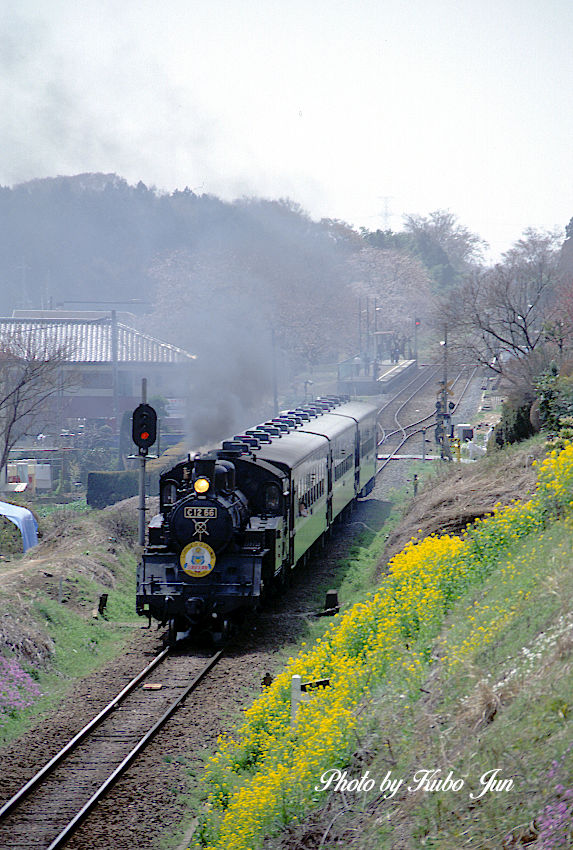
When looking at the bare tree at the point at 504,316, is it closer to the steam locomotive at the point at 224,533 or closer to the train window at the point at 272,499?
the steam locomotive at the point at 224,533

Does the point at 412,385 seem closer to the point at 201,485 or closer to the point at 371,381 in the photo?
the point at 371,381

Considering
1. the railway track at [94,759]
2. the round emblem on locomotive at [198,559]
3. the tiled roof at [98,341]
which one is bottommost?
the railway track at [94,759]

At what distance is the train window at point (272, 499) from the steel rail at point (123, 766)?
3441 millimetres

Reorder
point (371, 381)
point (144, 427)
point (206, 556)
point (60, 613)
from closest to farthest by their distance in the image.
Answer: point (206, 556) → point (60, 613) → point (144, 427) → point (371, 381)

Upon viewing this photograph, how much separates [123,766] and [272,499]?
7370 millimetres

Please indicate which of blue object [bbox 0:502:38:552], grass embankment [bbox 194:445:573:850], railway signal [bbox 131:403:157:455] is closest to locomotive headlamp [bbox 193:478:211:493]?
railway signal [bbox 131:403:157:455]

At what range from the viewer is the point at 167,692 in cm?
1412

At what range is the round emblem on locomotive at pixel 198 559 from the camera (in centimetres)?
1625

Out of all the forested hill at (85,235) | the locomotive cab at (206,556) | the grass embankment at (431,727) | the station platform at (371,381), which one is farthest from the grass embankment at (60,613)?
the forested hill at (85,235)

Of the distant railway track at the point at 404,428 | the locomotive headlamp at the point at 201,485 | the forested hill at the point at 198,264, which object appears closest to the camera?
the locomotive headlamp at the point at 201,485

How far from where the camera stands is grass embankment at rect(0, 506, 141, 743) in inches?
555

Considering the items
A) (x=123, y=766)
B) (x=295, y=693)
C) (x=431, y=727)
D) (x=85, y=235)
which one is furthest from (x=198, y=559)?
(x=85, y=235)

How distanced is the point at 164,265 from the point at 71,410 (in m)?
34.9

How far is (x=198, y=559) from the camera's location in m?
16.3
